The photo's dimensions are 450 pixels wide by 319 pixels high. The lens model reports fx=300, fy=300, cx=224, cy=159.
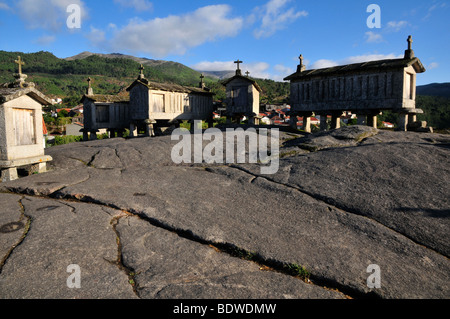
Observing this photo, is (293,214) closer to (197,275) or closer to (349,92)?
(197,275)

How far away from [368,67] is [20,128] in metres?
12.8

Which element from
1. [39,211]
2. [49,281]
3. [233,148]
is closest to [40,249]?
[49,281]

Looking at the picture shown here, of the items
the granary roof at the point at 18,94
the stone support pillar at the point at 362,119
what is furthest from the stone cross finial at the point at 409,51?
the granary roof at the point at 18,94

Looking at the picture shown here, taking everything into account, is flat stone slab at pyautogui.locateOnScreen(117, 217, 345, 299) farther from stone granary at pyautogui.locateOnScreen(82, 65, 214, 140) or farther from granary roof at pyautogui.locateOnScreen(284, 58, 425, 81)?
stone granary at pyautogui.locateOnScreen(82, 65, 214, 140)

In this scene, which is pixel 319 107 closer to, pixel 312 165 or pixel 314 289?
pixel 312 165

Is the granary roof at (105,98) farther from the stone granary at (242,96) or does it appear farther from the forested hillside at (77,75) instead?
the forested hillside at (77,75)

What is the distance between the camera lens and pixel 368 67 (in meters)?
12.7

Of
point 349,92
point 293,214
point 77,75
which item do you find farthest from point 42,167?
point 77,75

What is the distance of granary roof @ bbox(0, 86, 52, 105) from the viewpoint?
7.20 metres

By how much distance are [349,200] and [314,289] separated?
105 inches

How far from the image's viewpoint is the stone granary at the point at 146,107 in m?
16.0

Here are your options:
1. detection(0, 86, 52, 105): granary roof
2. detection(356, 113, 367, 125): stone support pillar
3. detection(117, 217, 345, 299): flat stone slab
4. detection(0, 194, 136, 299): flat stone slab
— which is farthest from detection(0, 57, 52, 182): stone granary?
detection(356, 113, 367, 125): stone support pillar

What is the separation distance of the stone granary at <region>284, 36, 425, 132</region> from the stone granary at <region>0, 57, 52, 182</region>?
11.4 meters

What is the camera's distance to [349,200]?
216 inches
